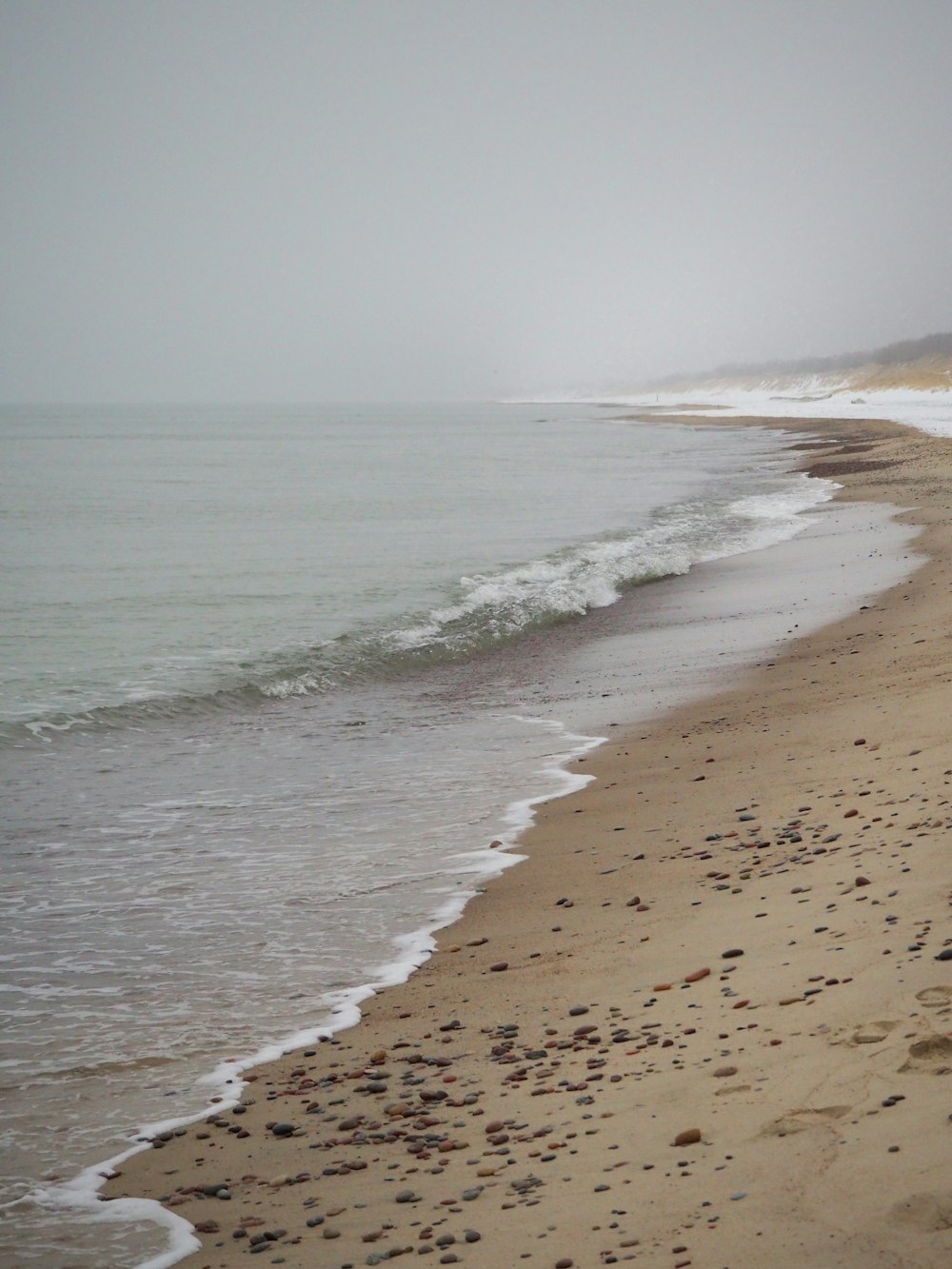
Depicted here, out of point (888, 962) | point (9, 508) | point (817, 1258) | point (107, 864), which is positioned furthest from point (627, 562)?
point (9, 508)

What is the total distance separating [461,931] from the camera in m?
7.41

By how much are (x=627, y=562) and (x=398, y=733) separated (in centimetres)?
1270

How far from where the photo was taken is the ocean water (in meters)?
6.10

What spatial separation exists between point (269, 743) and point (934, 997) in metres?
9.37

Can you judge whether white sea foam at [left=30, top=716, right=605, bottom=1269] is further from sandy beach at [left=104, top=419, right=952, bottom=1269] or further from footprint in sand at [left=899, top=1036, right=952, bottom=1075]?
footprint in sand at [left=899, top=1036, right=952, bottom=1075]

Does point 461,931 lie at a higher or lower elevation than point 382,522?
lower

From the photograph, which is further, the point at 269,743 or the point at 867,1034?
the point at 269,743

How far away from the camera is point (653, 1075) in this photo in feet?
15.8

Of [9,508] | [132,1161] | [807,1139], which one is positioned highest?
[9,508]

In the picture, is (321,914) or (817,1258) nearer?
(817,1258)

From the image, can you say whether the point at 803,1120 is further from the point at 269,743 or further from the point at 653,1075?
the point at 269,743

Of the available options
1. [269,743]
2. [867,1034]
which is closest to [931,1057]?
[867,1034]

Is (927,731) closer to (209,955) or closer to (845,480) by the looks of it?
(209,955)

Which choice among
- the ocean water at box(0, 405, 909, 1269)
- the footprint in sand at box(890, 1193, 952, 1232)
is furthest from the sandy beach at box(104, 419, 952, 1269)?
the ocean water at box(0, 405, 909, 1269)
